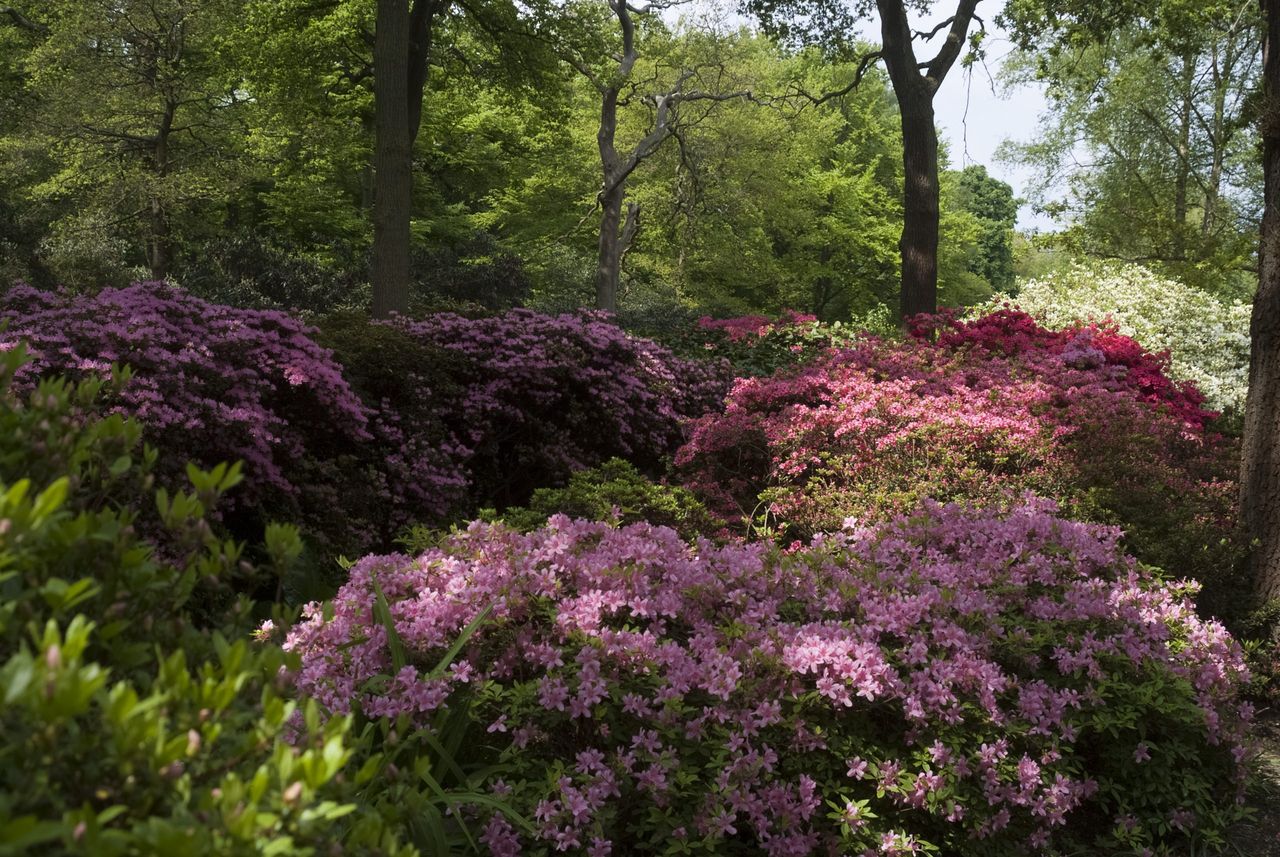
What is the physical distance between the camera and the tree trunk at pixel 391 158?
375 inches

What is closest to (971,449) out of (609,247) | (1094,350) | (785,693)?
(1094,350)

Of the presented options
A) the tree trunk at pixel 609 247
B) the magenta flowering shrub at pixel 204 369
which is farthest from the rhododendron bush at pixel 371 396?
the tree trunk at pixel 609 247

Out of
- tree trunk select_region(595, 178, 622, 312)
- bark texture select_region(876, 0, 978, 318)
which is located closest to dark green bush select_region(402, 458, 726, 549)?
bark texture select_region(876, 0, 978, 318)

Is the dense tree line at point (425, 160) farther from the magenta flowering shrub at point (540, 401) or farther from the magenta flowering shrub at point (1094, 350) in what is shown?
the magenta flowering shrub at point (1094, 350)

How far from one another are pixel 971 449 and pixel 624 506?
258cm

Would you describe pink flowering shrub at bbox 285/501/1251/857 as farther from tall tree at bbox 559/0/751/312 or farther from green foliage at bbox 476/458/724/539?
tall tree at bbox 559/0/751/312

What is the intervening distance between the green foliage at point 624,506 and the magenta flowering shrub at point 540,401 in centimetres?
204

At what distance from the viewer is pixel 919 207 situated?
40.2 feet

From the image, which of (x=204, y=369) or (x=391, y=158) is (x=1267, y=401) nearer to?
(x=204, y=369)

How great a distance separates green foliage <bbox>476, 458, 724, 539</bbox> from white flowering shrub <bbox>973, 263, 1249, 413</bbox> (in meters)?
7.10

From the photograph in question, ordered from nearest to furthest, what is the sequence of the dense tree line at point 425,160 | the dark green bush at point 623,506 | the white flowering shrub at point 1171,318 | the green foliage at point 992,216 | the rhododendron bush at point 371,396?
1. the dark green bush at point 623,506
2. the rhododendron bush at point 371,396
3. the white flowering shrub at point 1171,318
4. the dense tree line at point 425,160
5. the green foliage at point 992,216

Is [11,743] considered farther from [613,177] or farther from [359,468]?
[613,177]

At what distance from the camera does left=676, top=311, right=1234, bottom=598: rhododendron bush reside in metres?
5.62

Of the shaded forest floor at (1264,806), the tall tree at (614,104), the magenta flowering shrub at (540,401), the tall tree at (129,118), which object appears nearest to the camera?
the shaded forest floor at (1264,806)
